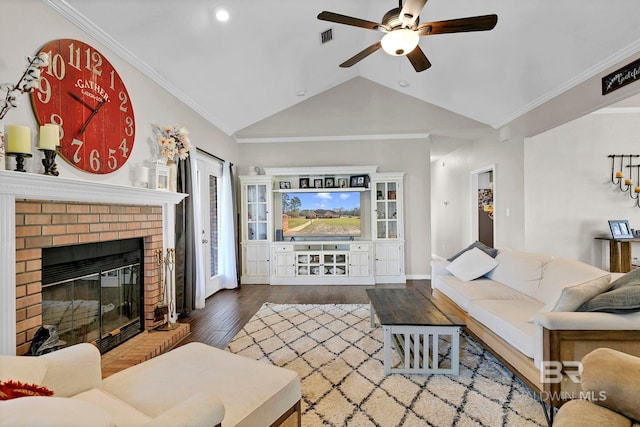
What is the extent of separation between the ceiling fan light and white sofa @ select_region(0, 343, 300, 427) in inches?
90.7

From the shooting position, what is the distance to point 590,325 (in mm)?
1771

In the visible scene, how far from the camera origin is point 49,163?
1842mm

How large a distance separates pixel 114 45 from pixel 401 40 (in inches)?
91.4

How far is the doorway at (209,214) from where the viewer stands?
14.8ft

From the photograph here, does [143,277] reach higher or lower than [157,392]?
higher

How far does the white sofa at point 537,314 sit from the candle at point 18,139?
316 cm

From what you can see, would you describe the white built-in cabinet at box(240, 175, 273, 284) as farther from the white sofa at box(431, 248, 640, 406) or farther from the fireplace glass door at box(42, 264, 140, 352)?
the white sofa at box(431, 248, 640, 406)

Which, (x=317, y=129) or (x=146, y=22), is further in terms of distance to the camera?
(x=317, y=129)

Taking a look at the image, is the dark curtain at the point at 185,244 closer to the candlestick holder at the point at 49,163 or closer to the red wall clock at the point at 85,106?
the red wall clock at the point at 85,106

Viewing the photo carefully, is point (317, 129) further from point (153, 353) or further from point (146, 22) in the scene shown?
point (153, 353)

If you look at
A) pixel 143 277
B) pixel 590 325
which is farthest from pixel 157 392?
pixel 590 325

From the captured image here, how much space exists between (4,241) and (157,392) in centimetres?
116

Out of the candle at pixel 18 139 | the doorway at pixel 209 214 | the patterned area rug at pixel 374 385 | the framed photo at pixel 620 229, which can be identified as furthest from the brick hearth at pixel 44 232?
the framed photo at pixel 620 229
